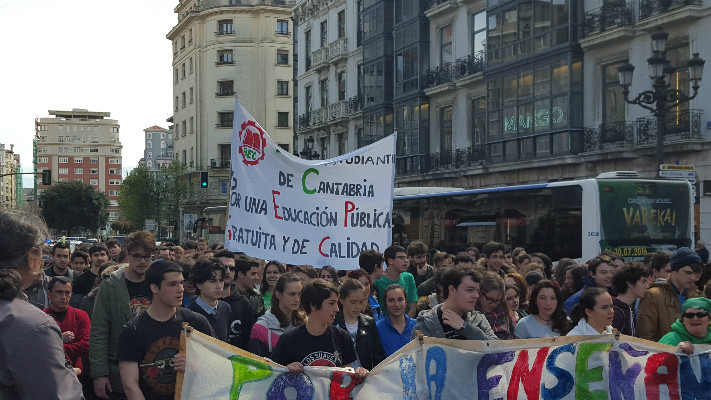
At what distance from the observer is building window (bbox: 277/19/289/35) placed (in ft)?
226

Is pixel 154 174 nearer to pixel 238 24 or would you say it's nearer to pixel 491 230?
pixel 238 24

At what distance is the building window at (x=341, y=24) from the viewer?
143 feet

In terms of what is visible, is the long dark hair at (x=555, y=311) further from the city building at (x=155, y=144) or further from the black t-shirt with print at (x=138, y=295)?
the city building at (x=155, y=144)

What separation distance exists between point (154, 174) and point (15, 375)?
67.5 m

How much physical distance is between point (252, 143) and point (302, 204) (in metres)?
1.06

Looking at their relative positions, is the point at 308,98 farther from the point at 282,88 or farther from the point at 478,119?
the point at 282,88

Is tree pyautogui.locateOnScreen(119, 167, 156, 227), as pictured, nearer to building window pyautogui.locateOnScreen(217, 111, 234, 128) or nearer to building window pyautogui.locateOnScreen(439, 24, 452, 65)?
building window pyautogui.locateOnScreen(217, 111, 234, 128)

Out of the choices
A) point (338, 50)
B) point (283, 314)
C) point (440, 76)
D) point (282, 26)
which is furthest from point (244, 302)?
point (282, 26)

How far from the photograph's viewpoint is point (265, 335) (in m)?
6.31

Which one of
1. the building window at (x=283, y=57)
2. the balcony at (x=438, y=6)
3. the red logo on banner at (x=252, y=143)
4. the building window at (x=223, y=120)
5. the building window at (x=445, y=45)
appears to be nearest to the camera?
the red logo on banner at (x=252, y=143)

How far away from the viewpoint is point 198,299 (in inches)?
267

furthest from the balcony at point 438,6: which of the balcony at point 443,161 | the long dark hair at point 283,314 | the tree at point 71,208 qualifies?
the tree at point 71,208

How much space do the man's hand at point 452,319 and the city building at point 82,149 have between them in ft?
542

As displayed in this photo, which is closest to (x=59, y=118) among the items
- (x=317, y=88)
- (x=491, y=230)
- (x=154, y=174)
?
(x=154, y=174)
